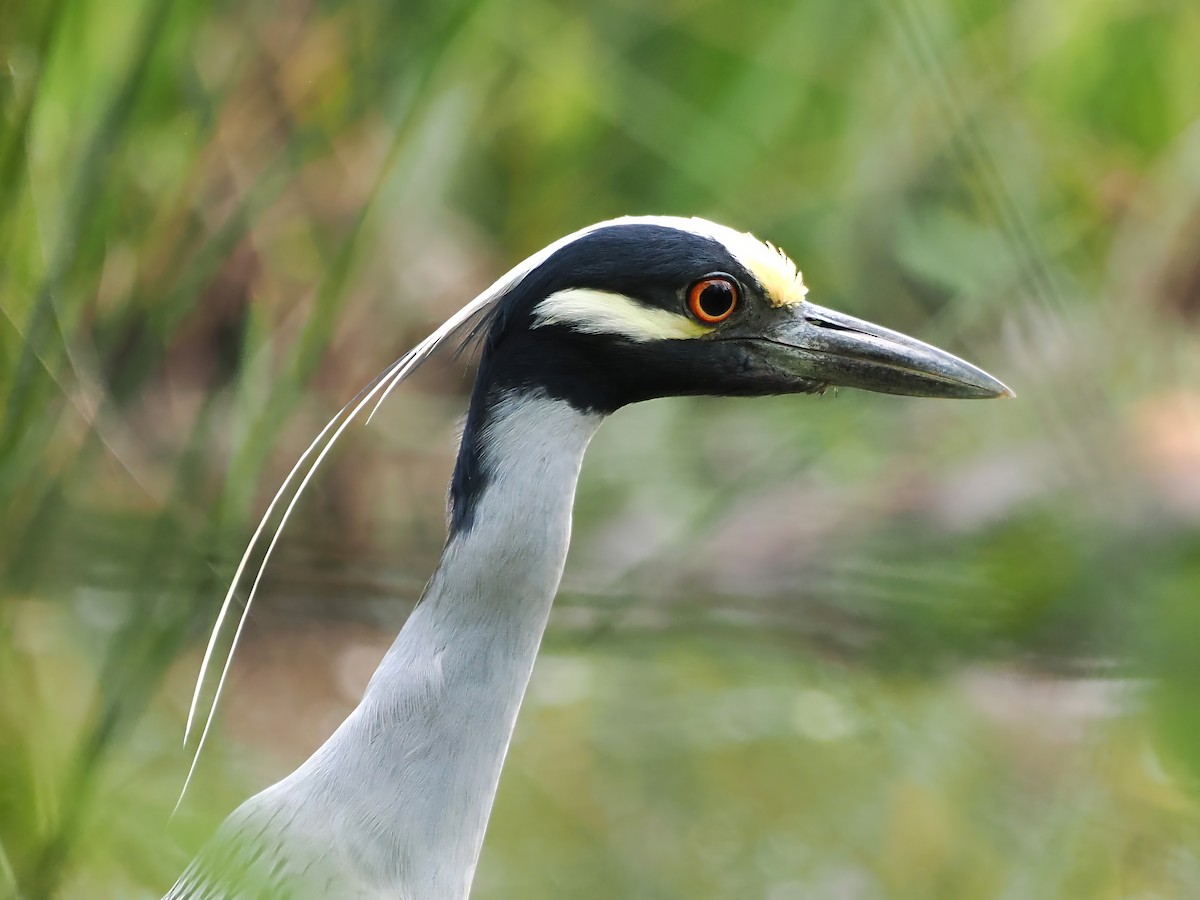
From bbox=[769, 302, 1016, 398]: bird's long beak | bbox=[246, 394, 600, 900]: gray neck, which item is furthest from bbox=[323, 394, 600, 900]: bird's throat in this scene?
bbox=[769, 302, 1016, 398]: bird's long beak

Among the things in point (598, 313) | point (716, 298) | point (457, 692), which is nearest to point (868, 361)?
point (716, 298)

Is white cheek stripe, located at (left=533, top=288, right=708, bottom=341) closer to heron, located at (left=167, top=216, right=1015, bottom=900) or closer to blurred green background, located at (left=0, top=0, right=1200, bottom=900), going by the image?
heron, located at (left=167, top=216, right=1015, bottom=900)

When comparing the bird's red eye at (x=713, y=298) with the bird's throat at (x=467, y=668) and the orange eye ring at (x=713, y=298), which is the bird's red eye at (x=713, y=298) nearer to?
the orange eye ring at (x=713, y=298)

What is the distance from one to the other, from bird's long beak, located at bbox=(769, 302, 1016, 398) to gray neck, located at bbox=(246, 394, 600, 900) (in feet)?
0.90

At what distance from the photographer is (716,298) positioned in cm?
151

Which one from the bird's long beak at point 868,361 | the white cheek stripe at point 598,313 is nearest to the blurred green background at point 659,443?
the bird's long beak at point 868,361

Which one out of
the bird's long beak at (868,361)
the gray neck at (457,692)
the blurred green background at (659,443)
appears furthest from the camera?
the bird's long beak at (868,361)

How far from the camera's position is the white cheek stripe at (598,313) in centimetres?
145

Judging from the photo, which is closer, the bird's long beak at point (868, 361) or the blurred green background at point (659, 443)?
the blurred green background at point (659, 443)

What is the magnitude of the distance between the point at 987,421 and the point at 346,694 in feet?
5.12

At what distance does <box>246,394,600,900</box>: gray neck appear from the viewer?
1416 mm

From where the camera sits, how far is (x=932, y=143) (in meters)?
3.11

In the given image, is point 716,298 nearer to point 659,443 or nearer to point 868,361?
point 868,361

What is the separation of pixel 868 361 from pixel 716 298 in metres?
0.19
